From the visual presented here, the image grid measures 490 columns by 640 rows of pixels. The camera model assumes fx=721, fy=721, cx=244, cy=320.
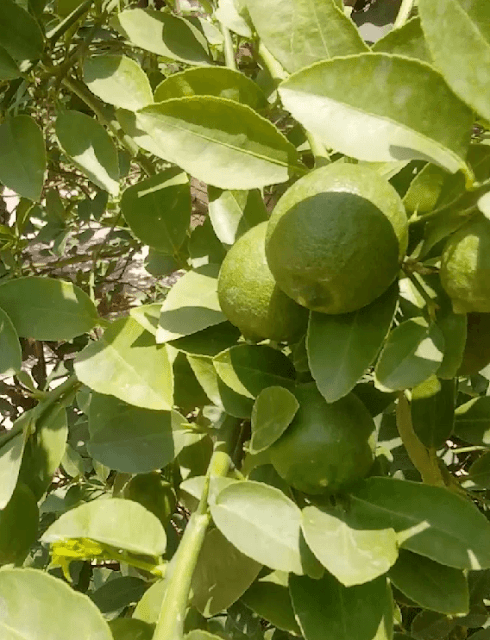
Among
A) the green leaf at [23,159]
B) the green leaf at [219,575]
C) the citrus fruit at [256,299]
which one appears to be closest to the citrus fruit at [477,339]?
the citrus fruit at [256,299]

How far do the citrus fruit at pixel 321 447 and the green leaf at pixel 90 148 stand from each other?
0.38 m

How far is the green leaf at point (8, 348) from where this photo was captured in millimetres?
624

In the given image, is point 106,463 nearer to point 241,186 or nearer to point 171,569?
point 171,569

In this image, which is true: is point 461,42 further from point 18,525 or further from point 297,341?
point 18,525

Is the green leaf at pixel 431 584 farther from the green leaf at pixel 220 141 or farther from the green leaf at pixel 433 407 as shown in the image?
the green leaf at pixel 220 141

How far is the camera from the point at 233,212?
1.94 feet

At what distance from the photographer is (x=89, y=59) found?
30.1 inches

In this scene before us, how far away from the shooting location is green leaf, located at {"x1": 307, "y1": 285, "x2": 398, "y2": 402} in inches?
16.7

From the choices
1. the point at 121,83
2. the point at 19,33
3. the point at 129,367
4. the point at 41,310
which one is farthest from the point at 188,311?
the point at 19,33

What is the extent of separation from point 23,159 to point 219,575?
0.48 metres

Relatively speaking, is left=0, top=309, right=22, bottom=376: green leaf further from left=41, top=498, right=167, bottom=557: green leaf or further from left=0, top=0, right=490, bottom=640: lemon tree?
left=41, top=498, right=167, bottom=557: green leaf

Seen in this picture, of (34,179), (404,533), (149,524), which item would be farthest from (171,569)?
(34,179)

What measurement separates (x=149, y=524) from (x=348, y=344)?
0.19 metres

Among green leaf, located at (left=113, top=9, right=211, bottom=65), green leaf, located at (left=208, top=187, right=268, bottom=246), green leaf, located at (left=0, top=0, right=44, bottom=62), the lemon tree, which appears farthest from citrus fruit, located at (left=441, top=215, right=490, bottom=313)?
green leaf, located at (left=0, top=0, right=44, bottom=62)
